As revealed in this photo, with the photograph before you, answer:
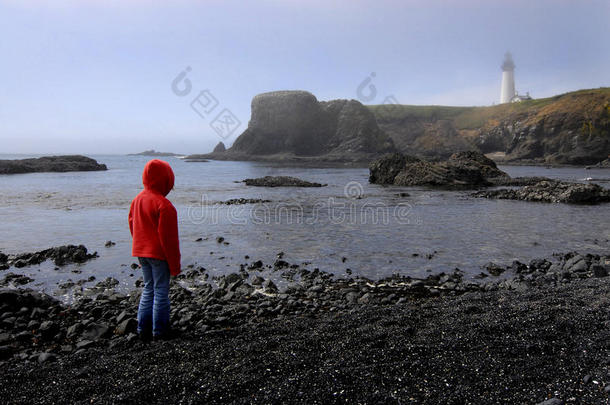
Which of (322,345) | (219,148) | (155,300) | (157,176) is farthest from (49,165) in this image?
(219,148)

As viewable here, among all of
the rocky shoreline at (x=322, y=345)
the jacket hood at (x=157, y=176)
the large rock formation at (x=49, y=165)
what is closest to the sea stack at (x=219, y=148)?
the large rock formation at (x=49, y=165)

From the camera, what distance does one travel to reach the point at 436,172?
45062 millimetres

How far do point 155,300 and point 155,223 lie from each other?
131 centimetres

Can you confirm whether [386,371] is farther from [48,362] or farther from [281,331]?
[48,362]

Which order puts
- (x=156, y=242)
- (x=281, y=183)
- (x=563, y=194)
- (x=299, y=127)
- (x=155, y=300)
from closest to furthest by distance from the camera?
(x=156, y=242) < (x=155, y=300) < (x=563, y=194) < (x=281, y=183) < (x=299, y=127)

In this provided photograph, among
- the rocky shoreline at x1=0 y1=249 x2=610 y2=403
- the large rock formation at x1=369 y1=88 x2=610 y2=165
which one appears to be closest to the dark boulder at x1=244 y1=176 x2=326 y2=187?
the rocky shoreline at x1=0 y1=249 x2=610 y2=403

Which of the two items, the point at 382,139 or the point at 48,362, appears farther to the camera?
the point at 382,139

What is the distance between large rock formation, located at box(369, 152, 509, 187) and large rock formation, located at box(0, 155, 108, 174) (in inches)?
2760

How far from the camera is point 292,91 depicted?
167875mm

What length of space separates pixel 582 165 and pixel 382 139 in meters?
68.2

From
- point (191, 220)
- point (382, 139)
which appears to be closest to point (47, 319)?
point (191, 220)

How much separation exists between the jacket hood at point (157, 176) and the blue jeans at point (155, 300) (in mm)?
1212

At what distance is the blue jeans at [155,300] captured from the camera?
6418 mm

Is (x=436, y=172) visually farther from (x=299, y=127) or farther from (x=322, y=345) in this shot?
(x=299, y=127)
